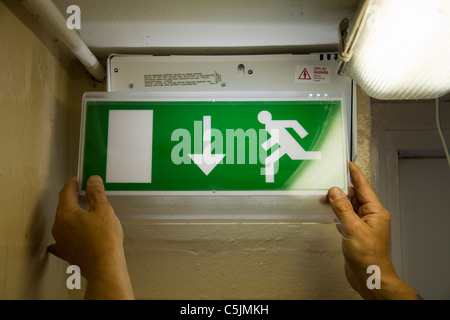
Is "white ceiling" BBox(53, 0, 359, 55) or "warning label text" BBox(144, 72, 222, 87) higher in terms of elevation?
"white ceiling" BBox(53, 0, 359, 55)

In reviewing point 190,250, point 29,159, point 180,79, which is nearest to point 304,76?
point 180,79

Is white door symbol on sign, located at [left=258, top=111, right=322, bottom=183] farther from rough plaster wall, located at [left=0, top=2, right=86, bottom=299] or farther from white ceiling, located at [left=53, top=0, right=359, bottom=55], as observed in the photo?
rough plaster wall, located at [left=0, top=2, right=86, bottom=299]

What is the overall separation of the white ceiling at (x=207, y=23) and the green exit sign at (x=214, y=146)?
23cm

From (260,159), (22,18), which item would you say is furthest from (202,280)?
(22,18)

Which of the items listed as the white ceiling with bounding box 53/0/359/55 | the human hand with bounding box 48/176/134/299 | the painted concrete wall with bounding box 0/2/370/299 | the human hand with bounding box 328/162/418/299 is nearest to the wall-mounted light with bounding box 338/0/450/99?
the white ceiling with bounding box 53/0/359/55

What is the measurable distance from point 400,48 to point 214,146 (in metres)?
0.49

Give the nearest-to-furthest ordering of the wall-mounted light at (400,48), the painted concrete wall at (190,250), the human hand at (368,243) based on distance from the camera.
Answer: the wall-mounted light at (400,48)
the human hand at (368,243)
the painted concrete wall at (190,250)

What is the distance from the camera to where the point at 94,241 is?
2.75 feet

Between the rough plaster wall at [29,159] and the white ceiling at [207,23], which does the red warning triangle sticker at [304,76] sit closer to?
the white ceiling at [207,23]

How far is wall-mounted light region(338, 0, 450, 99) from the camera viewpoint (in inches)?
29.5

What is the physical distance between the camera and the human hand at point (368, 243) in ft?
3.03

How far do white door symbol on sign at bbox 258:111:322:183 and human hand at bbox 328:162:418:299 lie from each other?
12cm
